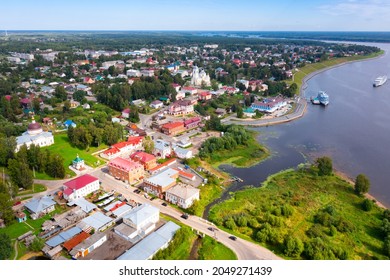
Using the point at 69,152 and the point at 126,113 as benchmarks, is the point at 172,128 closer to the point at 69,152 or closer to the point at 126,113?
the point at 126,113

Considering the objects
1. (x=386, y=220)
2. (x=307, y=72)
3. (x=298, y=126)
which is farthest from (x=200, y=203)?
(x=307, y=72)

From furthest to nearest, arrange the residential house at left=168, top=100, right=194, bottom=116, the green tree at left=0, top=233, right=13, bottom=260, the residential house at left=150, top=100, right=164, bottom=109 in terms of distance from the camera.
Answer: the residential house at left=150, top=100, right=164, bottom=109
the residential house at left=168, top=100, right=194, bottom=116
the green tree at left=0, top=233, right=13, bottom=260

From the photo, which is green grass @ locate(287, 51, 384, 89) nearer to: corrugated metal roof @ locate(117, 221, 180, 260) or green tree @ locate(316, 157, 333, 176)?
green tree @ locate(316, 157, 333, 176)

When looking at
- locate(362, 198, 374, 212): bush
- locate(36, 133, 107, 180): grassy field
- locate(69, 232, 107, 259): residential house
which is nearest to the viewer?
locate(69, 232, 107, 259): residential house

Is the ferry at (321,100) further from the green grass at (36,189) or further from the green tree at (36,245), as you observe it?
the green tree at (36,245)

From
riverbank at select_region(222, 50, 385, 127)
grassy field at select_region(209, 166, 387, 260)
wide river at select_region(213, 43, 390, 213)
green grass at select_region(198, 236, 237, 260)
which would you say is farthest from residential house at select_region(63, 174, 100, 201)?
riverbank at select_region(222, 50, 385, 127)

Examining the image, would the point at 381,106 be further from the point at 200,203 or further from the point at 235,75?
the point at 200,203

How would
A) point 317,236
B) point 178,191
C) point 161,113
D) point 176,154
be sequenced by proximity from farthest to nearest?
point 161,113 → point 176,154 → point 178,191 → point 317,236
